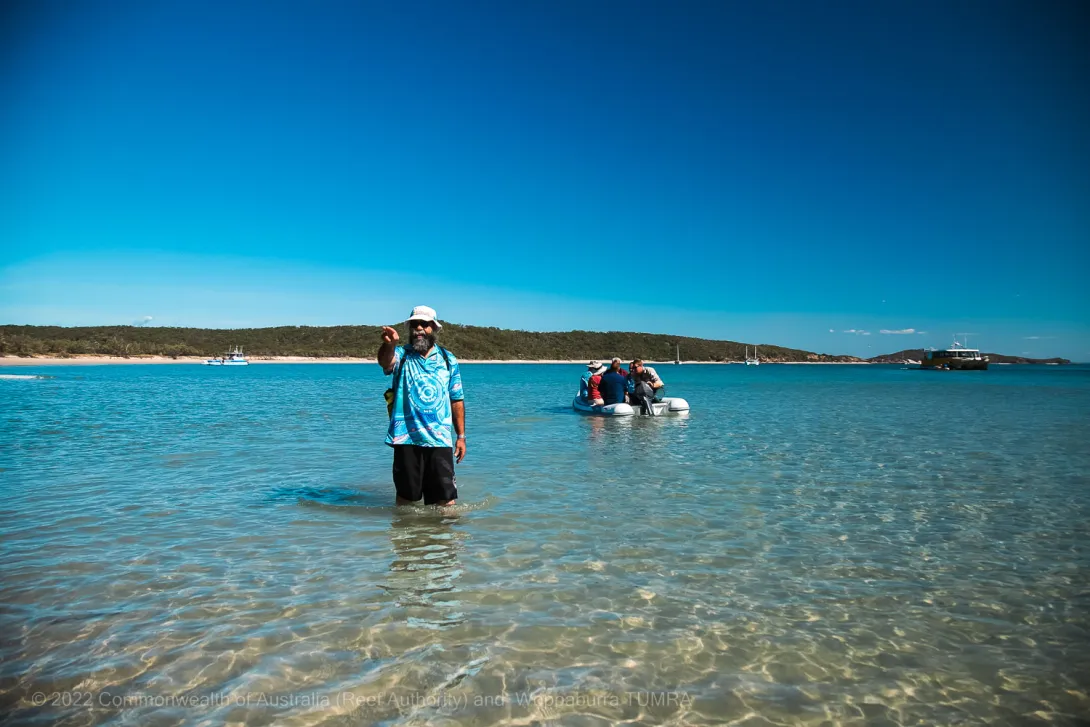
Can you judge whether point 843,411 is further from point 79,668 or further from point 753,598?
point 79,668

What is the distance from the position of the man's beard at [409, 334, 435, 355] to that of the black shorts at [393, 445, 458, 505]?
3.71 feet

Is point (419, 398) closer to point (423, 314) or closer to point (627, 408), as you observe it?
point (423, 314)

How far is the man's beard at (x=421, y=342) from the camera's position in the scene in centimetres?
697

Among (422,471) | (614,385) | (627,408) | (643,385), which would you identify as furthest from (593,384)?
(422,471)

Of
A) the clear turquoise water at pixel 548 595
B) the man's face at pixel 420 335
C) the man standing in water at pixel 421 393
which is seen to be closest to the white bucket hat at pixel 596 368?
the clear turquoise water at pixel 548 595

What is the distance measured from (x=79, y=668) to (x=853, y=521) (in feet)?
26.7

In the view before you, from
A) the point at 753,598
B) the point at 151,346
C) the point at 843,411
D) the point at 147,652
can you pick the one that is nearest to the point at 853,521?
the point at 753,598

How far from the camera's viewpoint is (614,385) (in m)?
21.8

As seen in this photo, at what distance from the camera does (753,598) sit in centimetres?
545

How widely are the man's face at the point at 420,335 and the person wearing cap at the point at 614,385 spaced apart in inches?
590

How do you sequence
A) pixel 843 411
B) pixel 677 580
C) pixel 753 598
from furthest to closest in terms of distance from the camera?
pixel 843 411 → pixel 677 580 → pixel 753 598

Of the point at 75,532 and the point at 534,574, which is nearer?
the point at 534,574

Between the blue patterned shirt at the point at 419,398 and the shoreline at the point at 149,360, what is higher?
the blue patterned shirt at the point at 419,398

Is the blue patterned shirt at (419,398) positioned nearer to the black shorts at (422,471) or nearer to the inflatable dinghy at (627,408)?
the black shorts at (422,471)
